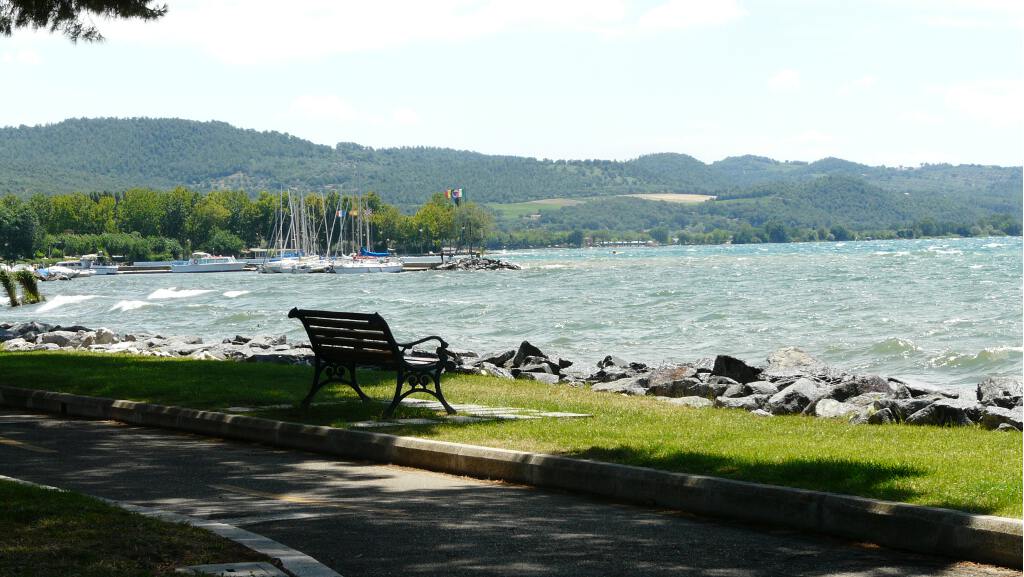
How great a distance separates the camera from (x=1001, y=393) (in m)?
16.9

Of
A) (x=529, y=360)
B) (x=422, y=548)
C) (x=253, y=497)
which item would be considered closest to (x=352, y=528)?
(x=422, y=548)

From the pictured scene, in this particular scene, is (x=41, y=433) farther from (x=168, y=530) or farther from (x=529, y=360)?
(x=529, y=360)

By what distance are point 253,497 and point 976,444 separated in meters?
5.96

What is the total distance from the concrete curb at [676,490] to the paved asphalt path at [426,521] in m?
0.13

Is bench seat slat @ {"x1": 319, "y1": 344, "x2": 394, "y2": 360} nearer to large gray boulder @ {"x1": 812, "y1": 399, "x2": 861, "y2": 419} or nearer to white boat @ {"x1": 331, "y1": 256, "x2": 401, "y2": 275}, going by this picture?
large gray boulder @ {"x1": 812, "y1": 399, "x2": 861, "y2": 419}

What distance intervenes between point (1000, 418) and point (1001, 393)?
3999 millimetres

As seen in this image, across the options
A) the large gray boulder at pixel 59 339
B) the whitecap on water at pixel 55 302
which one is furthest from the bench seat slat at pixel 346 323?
the whitecap on water at pixel 55 302

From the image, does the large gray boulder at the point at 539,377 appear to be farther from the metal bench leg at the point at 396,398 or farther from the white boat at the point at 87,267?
the white boat at the point at 87,267

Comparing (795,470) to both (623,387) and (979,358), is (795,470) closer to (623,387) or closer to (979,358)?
(623,387)

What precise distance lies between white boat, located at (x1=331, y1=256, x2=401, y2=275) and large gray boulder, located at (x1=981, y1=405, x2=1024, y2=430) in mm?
124664

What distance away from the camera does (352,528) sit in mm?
7184

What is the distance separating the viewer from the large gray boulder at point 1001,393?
16359 millimetres

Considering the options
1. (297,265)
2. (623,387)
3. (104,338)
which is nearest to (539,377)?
(623,387)

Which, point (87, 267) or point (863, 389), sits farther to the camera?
point (87, 267)
